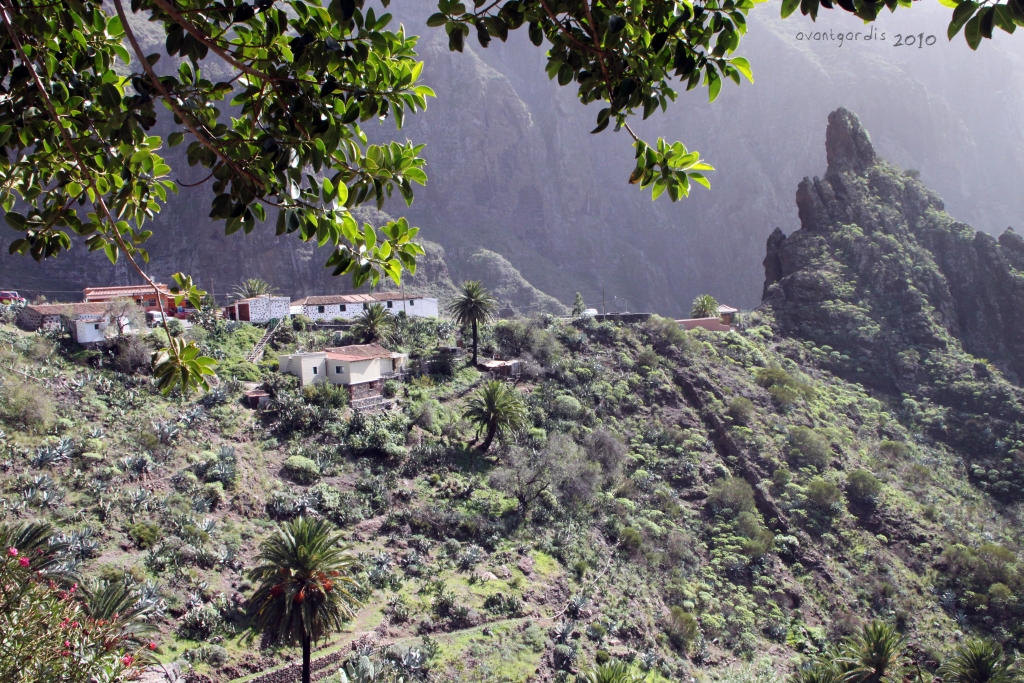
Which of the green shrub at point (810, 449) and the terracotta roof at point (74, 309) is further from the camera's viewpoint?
the green shrub at point (810, 449)

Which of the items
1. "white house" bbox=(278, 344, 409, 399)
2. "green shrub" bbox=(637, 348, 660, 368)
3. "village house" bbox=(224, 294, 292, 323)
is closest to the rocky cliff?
"green shrub" bbox=(637, 348, 660, 368)

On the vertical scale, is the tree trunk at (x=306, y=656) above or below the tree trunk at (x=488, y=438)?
below

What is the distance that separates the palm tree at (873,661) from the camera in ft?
65.6

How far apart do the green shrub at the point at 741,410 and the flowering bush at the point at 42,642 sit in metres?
34.8

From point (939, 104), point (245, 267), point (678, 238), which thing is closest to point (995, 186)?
point (939, 104)

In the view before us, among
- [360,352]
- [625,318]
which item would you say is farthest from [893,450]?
[360,352]

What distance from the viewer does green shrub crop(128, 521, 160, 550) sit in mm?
20375

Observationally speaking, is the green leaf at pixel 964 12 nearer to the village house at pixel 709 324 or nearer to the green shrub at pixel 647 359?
the green shrub at pixel 647 359

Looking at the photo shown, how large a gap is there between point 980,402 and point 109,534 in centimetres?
4721

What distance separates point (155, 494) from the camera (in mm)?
22719

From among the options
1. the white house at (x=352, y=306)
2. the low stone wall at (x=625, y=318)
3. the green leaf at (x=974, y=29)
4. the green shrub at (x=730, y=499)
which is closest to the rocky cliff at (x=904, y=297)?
the low stone wall at (x=625, y=318)

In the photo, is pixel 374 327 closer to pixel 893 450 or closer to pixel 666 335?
pixel 666 335

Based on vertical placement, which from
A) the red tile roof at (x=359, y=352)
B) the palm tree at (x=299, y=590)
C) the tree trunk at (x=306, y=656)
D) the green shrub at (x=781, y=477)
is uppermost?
the red tile roof at (x=359, y=352)

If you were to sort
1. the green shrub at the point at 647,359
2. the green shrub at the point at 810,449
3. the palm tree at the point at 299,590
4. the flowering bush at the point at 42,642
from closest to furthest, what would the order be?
the flowering bush at the point at 42,642, the palm tree at the point at 299,590, the green shrub at the point at 810,449, the green shrub at the point at 647,359
